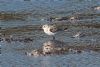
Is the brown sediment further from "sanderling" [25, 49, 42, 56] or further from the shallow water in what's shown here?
"sanderling" [25, 49, 42, 56]

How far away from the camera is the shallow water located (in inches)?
659

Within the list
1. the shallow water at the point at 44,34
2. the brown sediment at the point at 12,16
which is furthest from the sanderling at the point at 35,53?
the brown sediment at the point at 12,16

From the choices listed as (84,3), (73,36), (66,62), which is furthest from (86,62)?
(84,3)

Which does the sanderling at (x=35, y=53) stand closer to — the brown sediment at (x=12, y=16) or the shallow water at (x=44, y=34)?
the shallow water at (x=44, y=34)

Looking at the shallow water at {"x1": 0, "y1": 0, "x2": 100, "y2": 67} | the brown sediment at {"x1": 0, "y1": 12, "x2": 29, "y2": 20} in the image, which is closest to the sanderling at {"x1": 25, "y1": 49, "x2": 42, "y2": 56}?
the shallow water at {"x1": 0, "y1": 0, "x2": 100, "y2": 67}

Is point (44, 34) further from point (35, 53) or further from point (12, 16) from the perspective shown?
point (12, 16)

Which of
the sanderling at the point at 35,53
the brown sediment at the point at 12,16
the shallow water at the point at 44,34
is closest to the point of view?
the shallow water at the point at 44,34

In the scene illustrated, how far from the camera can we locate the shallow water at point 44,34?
16750mm

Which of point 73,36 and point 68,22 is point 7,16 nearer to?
point 68,22

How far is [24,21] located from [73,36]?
5696mm

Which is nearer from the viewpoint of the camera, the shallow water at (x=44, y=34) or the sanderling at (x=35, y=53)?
the shallow water at (x=44, y=34)

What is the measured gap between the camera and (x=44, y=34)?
2162 centimetres

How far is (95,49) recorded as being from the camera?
59.6ft

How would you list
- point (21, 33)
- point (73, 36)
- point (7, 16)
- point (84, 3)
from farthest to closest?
point (84, 3)
point (7, 16)
point (21, 33)
point (73, 36)
